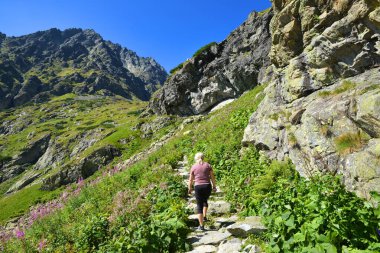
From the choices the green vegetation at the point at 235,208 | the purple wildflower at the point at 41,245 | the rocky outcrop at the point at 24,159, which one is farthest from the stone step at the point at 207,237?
the rocky outcrop at the point at 24,159

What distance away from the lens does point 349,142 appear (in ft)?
34.2

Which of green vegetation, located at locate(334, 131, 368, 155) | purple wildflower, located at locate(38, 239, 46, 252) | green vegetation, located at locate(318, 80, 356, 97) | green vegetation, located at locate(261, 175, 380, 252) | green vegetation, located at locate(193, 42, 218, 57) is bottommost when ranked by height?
purple wildflower, located at locate(38, 239, 46, 252)

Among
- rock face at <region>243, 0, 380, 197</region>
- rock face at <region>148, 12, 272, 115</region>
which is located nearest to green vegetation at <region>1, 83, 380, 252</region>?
rock face at <region>243, 0, 380, 197</region>

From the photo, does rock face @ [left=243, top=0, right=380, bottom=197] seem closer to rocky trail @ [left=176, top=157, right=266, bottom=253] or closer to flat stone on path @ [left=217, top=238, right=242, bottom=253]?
rocky trail @ [left=176, top=157, right=266, bottom=253]

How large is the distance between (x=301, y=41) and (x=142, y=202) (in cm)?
1099

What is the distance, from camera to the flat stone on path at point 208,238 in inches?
396

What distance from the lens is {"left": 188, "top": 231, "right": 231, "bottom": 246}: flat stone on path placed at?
10055mm

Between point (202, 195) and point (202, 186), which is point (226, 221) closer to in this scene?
point (202, 195)

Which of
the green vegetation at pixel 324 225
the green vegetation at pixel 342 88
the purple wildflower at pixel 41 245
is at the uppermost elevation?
the green vegetation at pixel 342 88

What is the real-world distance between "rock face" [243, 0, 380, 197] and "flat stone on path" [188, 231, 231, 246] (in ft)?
12.9

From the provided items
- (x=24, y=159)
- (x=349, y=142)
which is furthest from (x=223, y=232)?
(x=24, y=159)

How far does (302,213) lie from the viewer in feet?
24.9

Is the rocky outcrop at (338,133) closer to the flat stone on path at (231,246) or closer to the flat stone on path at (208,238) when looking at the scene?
the flat stone on path at (231,246)

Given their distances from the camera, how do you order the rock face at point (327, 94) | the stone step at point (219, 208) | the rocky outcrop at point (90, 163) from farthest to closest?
the rocky outcrop at point (90, 163) → the stone step at point (219, 208) → the rock face at point (327, 94)
